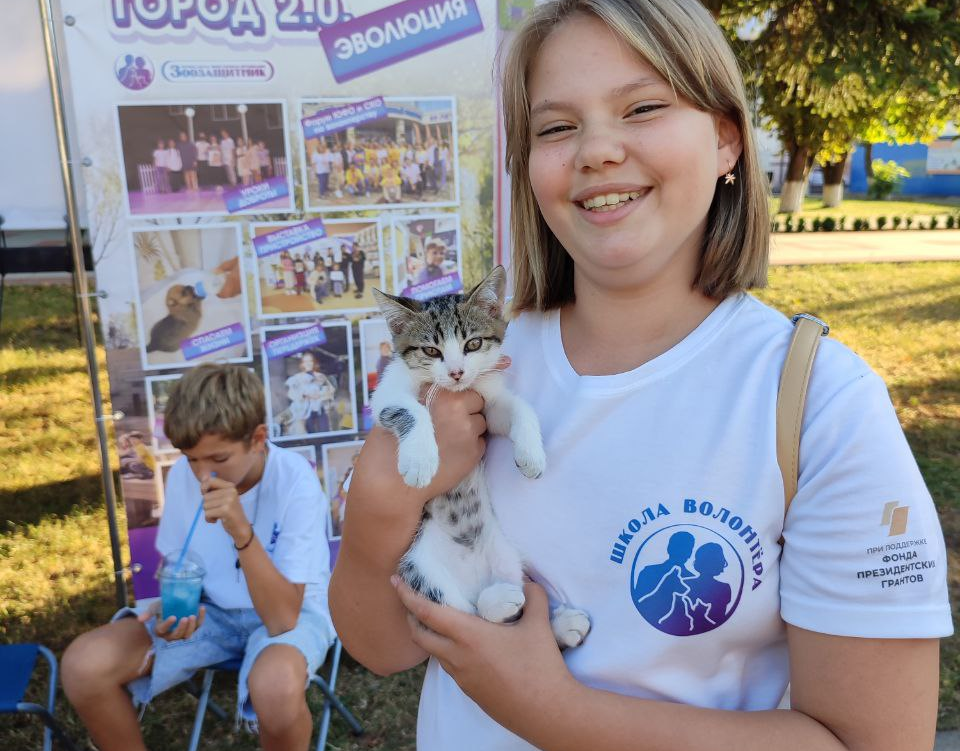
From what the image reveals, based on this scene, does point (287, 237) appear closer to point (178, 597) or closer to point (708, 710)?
point (178, 597)

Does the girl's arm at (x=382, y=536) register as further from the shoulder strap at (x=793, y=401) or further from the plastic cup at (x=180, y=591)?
the plastic cup at (x=180, y=591)

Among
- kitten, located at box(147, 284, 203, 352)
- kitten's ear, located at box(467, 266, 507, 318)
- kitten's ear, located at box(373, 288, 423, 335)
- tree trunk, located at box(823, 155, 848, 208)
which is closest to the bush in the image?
tree trunk, located at box(823, 155, 848, 208)

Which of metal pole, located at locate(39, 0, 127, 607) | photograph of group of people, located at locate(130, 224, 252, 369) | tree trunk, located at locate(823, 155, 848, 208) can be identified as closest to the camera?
metal pole, located at locate(39, 0, 127, 607)

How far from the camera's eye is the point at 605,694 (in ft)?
4.03

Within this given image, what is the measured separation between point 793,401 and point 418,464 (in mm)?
751

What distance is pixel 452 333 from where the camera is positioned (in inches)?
85.5

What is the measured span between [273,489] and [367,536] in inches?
81.3

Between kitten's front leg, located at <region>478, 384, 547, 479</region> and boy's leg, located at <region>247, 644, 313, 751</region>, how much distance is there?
1859 millimetres

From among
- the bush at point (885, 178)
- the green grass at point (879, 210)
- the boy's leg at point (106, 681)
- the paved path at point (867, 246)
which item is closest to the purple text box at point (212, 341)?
the boy's leg at point (106, 681)

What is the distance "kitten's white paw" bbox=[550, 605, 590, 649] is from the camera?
1.33 meters

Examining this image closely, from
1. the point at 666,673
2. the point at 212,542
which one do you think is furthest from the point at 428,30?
the point at 666,673

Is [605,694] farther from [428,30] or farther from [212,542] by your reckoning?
[428,30]

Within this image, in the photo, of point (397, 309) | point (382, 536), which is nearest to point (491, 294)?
point (397, 309)

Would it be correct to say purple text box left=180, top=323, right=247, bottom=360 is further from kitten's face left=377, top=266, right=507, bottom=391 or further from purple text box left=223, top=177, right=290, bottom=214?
kitten's face left=377, top=266, right=507, bottom=391
